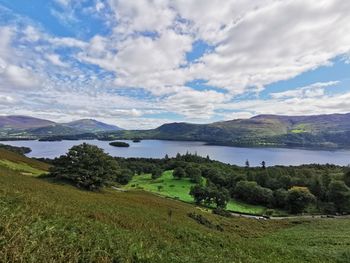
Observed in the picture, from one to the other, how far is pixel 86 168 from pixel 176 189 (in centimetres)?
Answer: 6598

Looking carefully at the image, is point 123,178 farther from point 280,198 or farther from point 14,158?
point 280,198

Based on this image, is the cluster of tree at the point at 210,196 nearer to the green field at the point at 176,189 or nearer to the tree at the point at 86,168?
the green field at the point at 176,189

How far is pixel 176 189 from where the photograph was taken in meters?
108

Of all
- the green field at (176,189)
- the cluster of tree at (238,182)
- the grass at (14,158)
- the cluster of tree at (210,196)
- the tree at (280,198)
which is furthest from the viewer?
the tree at (280,198)

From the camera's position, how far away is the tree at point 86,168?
1751 inches

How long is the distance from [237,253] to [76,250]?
37.8ft

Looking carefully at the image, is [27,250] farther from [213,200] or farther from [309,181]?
[309,181]

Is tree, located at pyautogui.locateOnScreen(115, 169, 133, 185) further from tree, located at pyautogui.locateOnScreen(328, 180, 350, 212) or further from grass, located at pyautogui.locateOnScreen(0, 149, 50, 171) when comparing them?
tree, located at pyautogui.locateOnScreen(328, 180, 350, 212)

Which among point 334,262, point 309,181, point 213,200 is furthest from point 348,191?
point 334,262

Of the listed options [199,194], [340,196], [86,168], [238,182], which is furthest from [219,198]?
[86,168]

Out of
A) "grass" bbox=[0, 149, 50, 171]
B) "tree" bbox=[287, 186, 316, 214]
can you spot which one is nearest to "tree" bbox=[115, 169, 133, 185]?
"grass" bbox=[0, 149, 50, 171]

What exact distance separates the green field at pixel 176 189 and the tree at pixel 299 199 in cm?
957

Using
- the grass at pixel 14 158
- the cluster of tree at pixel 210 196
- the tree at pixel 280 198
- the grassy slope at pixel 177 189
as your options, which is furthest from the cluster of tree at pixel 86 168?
the tree at pixel 280 198

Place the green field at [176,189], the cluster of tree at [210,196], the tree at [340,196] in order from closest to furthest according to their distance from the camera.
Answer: the cluster of tree at [210,196] < the tree at [340,196] < the green field at [176,189]
